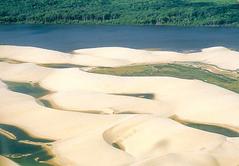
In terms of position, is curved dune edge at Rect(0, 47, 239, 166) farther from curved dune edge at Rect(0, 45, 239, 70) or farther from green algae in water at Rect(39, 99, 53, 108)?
curved dune edge at Rect(0, 45, 239, 70)

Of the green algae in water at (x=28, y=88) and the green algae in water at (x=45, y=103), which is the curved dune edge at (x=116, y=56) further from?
the green algae in water at (x=45, y=103)

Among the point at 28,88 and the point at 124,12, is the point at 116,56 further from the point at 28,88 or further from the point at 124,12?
the point at 124,12

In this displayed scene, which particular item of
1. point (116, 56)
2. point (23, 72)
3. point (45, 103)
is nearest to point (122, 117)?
point (45, 103)

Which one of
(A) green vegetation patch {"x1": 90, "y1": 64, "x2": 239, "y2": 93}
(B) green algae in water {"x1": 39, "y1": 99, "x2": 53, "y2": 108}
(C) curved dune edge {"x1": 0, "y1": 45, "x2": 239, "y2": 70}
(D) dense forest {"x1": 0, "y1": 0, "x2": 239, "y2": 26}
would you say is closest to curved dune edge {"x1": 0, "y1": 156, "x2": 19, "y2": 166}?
(B) green algae in water {"x1": 39, "y1": 99, "x2": 53, "y2": 108}

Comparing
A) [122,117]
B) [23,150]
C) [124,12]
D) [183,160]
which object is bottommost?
[124,12]

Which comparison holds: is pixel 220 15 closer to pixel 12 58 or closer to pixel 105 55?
pixel 105 55

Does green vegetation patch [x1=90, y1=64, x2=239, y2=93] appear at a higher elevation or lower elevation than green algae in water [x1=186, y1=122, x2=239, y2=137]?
lower

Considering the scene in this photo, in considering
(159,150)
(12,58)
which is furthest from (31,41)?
(159,150)
